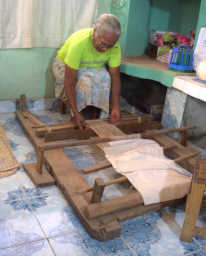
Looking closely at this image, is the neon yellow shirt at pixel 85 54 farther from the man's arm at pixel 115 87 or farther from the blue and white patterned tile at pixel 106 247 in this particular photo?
the blue and white patterned tile at pixel 106 247

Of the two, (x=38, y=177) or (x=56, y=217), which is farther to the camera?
(x=38, y=177)

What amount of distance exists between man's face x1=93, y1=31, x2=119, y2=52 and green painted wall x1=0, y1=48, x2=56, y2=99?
2.85 ft

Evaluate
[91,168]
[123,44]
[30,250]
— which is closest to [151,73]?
[123,44]

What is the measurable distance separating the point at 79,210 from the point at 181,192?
631mm

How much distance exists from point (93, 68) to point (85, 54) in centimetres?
18

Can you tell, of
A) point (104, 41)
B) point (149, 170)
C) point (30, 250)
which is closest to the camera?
point (30, 250)

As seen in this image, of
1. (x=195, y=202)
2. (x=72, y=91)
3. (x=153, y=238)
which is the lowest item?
(x=153, y=238)

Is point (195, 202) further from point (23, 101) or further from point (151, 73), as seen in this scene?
point (23, 101)

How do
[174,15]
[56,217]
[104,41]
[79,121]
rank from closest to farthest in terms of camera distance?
[56,217], [104,41], [79,121], [174,15]

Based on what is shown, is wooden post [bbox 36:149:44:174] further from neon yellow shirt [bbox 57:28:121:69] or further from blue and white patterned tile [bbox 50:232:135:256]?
neon yellow shirt [bbox 57:28:121:69]

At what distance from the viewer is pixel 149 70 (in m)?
3.14

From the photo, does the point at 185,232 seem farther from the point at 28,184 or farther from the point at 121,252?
the point at 28,184

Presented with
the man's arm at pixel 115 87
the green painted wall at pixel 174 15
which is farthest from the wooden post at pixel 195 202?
the green painted wall at pixel 174 15

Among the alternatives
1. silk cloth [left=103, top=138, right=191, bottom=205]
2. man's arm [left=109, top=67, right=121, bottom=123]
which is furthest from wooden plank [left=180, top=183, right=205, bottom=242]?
man's arm [left=109, top=67, right=121, bottom=123]
